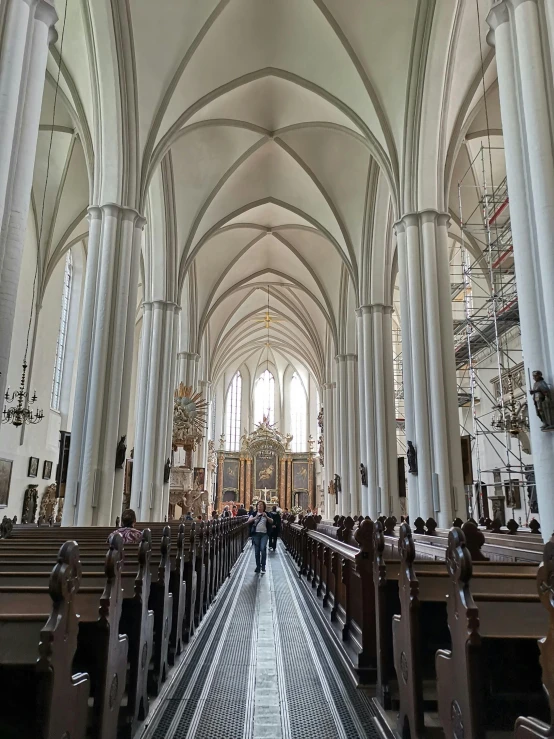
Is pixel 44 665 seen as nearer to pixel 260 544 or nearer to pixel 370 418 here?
pixel 260 544

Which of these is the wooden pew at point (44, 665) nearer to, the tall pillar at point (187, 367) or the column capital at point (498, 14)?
the column capital at point (498, 14)

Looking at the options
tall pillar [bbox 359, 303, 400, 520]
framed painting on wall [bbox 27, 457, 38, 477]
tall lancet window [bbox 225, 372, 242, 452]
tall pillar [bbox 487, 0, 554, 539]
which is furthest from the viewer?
tall lancet window [bbox 225, 372, 242, 452]

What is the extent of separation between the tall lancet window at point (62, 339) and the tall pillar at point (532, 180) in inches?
571

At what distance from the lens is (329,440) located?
24.9 m

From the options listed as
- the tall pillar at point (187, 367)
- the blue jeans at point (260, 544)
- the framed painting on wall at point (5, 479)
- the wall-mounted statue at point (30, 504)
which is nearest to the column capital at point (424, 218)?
the blue jeans at point (260, 544)

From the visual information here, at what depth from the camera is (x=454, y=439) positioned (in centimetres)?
997

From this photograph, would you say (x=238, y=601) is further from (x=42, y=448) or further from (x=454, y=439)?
(x=42, y=448)

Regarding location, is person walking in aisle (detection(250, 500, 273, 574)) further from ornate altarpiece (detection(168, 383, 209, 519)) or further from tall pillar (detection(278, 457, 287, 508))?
tall pillar (detection(278, 457, 287, 508))

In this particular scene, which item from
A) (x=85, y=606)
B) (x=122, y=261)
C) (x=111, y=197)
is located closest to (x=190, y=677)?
(x=85, y=606)

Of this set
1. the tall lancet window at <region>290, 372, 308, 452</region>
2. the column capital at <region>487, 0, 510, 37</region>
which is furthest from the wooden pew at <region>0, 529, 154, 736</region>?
the tall lancet window at <region>290, 372, 308, 452</region>

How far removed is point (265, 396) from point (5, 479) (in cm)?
2758

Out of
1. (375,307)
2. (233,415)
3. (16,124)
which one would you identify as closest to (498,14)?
(16,124)

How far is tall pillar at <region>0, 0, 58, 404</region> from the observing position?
5.11 m

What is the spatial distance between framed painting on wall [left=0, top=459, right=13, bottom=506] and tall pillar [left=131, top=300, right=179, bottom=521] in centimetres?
321
